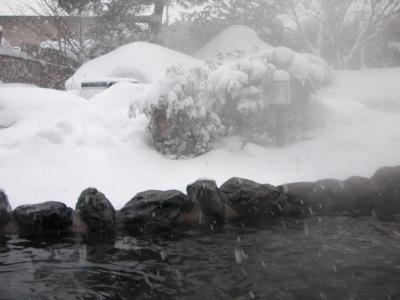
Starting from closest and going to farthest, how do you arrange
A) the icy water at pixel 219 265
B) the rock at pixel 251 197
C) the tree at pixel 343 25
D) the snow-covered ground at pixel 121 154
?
the icy water at pixel 219 265 → the rock at pixel 251 197 → the snow-covered ground at pixel 121 154 → the tree at pixel 343 25

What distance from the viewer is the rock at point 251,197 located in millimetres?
4875

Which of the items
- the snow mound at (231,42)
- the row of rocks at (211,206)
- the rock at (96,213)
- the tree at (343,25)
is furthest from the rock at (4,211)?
the tree at (343,25)

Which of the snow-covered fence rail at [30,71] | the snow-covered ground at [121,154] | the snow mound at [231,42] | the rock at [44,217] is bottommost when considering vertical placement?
the rock at [44,217]

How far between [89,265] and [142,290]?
667 mm

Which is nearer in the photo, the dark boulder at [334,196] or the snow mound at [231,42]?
the dark boulder at [334,196]

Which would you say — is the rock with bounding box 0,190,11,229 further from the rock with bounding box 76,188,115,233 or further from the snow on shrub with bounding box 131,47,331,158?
the snow on shrub with bounding box 131,47,331,158

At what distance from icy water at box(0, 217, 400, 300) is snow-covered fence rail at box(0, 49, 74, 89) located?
9521 mm

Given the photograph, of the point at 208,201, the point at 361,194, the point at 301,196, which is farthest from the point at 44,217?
the point at 361,194

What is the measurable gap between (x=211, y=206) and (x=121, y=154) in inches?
74.5

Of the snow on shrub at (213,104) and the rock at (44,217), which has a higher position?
the snow on shrub at (213,104)

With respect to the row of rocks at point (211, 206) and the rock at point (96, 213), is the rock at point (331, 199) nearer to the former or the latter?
the row of rocks at point (211, 206)

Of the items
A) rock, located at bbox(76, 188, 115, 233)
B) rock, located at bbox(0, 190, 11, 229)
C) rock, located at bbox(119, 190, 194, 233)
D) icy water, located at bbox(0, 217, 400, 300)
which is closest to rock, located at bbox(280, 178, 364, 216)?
icy water, located at bbox(0, 217, 400, 300)

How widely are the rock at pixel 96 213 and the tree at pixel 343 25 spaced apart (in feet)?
45.0

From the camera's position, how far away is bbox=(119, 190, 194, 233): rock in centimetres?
451
